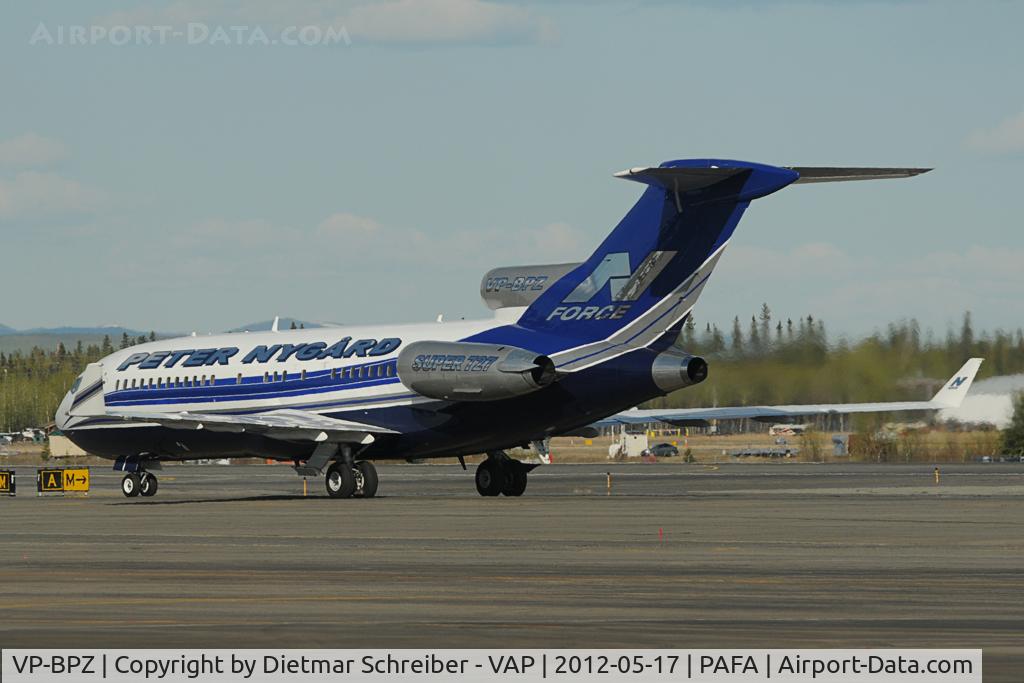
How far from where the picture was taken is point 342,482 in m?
44.5

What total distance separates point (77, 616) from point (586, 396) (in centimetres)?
2422

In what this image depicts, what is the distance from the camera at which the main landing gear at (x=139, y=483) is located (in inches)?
1928

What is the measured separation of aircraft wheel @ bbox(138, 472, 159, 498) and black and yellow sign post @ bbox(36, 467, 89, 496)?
3078 millimetres

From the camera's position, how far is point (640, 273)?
39812 millimetres

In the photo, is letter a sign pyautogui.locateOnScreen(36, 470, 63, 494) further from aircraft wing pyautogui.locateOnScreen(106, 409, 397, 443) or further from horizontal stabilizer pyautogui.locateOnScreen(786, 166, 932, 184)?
horizontal stabilizer pyautogui.locateOnScreen(786, 166, 932, 184)

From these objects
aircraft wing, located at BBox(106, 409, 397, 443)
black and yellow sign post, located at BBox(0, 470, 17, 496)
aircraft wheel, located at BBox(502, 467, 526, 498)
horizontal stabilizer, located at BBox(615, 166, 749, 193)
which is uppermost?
horizontal stabilizer, located at BBox(615, 166, 749, 193)

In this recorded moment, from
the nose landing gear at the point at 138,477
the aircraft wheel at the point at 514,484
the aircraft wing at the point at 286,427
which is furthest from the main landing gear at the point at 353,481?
the nose landing gear at the point at 138,477

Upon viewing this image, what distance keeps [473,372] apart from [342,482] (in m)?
5.71

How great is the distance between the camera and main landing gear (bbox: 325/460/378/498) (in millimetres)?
44344

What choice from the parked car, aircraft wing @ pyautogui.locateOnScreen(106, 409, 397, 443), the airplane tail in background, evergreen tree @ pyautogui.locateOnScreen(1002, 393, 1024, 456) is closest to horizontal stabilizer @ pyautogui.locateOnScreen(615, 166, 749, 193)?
the airplane tail in background

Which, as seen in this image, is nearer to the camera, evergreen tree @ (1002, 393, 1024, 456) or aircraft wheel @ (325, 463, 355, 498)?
aircraft wheel @ (325, 463, 355, 498)

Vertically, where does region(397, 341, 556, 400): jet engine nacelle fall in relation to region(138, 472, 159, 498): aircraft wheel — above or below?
above
